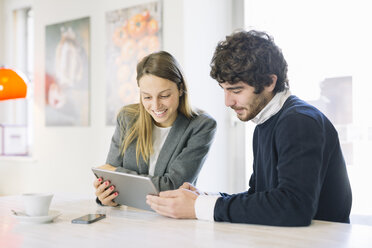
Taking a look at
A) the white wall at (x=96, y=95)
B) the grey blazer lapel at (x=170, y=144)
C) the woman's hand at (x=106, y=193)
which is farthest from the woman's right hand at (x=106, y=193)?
the white wall at (x=96, y=95)

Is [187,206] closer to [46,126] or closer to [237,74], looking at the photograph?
[237,74]

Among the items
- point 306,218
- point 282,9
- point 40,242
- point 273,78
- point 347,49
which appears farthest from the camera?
point 282,9

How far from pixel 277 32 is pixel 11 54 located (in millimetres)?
3039

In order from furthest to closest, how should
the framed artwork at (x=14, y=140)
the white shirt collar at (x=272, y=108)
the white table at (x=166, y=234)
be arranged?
the framed artwork at (x=14, y=140) → the white shirt collar at (x=272, y=108) → the white table at (x=166, y=234)

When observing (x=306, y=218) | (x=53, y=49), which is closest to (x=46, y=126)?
(x=53, y=49)

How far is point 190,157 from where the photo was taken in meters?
1.76

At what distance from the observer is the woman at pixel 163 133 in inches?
69.6

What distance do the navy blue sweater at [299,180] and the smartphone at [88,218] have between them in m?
0.36

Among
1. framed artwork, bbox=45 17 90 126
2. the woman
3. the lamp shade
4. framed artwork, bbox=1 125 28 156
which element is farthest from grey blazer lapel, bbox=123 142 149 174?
framed artwork, bbox=1 125 28 156

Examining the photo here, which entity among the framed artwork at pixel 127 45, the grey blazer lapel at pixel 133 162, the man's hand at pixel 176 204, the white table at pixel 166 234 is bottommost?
the white table at pixel 166 234

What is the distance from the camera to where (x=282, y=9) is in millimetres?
3021

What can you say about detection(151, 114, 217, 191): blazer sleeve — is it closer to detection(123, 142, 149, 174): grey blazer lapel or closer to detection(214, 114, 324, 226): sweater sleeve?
detection(123, 142, 149, 174): grey blazer lapel

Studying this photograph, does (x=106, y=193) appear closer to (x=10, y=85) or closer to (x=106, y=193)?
(x=106, y=193)

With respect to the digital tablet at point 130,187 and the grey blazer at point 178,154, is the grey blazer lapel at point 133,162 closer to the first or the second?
the grey blazer at point 178,154
